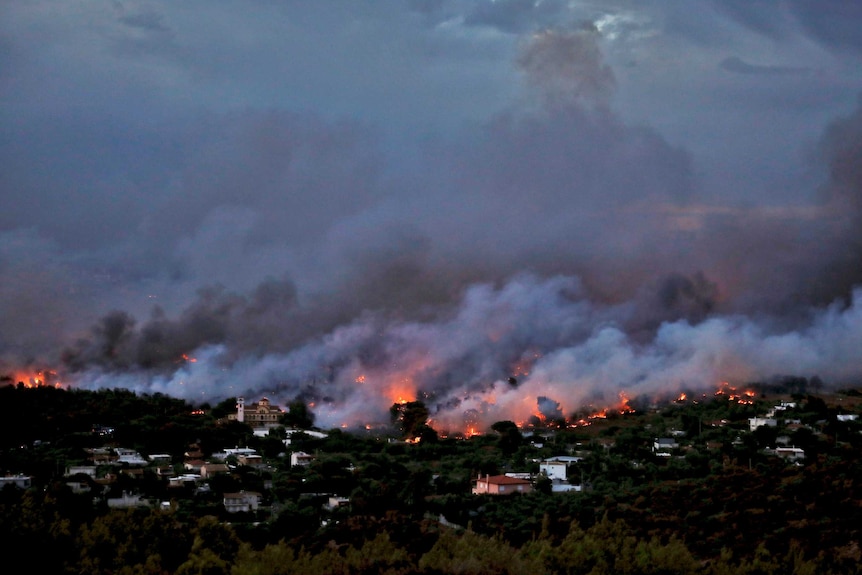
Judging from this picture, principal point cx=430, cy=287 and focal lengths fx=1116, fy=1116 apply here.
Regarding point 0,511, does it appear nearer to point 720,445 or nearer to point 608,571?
point 608,571

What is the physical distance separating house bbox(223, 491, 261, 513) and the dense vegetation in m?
0.54

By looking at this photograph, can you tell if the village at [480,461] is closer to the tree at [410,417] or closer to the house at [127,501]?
the house at [127,501]

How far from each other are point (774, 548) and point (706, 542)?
5.47ft

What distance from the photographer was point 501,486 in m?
34.1

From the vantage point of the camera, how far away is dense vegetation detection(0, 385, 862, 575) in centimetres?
1986

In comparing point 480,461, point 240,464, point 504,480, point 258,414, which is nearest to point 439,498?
point 504,480

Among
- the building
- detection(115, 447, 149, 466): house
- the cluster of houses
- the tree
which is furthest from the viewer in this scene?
the building

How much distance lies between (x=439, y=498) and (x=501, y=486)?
9.45ft

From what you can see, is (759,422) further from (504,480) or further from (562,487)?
(504,480)

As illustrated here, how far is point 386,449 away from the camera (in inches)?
1697

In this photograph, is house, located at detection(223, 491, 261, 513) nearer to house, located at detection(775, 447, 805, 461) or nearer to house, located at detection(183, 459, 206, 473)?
house, located at detection(183, 459, 206, 473)

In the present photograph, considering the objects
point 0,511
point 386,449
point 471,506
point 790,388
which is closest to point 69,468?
point 386,449

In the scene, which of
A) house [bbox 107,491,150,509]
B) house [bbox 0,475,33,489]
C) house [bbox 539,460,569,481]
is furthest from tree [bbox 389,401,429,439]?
house [bbox 0,475,33,489]

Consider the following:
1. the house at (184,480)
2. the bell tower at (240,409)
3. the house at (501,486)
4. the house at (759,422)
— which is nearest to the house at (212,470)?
the house at (184,480)
